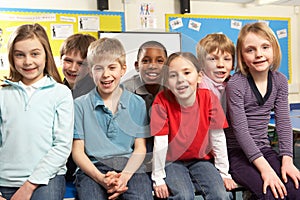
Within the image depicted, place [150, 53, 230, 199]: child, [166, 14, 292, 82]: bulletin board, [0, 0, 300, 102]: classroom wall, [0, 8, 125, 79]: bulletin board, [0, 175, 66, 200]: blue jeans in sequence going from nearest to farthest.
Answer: [0, 175, 66, 200]: blue jeans → [150, 53, 230, 199]: child → [0, 8, 125, 79]: bulletin board → [0, 0, 300, 102]: classroom wall → [166, 14, 292, 82]: bulletin board

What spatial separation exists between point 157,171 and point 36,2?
2.94m

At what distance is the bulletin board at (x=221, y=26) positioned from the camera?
13.6 ft

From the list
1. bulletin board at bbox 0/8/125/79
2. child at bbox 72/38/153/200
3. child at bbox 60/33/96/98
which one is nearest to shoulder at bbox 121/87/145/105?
child at bbox 72/38/153/200

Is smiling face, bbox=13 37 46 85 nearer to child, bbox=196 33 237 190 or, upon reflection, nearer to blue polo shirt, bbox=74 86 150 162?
blue polo shirt, bbox=74 86 150 162

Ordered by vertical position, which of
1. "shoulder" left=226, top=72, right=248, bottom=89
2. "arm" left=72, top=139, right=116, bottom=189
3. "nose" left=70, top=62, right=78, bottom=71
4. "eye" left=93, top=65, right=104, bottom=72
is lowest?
"arm" left=72, top=139, right=116, bottom=189

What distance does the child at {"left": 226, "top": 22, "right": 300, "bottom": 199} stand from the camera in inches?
53.1

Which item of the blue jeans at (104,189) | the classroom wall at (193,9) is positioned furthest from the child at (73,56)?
the classroom wall at (193,9)

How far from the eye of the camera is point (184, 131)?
53.5 inches

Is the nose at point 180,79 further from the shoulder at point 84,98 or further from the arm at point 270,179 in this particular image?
the arm at point 270,179

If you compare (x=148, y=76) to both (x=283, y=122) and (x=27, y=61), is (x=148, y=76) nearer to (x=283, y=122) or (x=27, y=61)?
(x=27, y=61)

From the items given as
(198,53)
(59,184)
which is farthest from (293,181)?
(59,184)

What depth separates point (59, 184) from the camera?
4.10 ft

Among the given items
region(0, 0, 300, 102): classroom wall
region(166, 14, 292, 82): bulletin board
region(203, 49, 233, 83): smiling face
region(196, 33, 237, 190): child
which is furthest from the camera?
region(166, 14, 292, 82): bulletin board

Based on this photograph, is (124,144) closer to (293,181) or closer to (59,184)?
(59,184)
